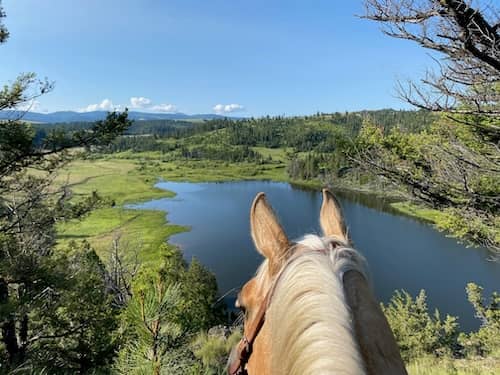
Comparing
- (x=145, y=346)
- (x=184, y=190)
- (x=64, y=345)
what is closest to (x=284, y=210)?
(x=184, y=190)

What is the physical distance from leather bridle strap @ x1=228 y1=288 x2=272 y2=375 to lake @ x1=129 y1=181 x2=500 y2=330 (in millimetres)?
11243

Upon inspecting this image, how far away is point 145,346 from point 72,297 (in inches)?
303

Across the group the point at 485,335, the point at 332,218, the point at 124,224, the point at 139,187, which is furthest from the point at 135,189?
the point at 332,218

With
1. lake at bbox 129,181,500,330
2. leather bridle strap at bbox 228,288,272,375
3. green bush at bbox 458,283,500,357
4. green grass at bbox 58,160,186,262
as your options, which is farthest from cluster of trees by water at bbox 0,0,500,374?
green grass at bbox 58,160,186,262

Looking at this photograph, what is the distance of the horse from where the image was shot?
2.98ft

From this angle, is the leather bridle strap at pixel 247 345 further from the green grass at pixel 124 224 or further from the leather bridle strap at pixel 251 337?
the green grass at pixel 124 224

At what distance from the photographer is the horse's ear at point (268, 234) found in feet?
4.15

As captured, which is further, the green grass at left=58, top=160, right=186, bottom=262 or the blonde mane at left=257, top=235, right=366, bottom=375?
the green grass at left=58, top=160, right=186, bottom=262

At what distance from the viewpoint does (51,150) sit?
7.35 m

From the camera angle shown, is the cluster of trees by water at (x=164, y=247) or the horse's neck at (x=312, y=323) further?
the cluster of trees by water at (x=164, y=247)

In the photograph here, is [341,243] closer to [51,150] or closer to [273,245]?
[273,245]

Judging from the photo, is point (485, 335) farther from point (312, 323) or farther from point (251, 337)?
point (312, 323)

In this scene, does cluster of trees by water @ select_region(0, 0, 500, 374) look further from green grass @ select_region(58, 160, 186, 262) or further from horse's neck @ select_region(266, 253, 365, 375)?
green grass @ select_region(58, 160, 186, 262)

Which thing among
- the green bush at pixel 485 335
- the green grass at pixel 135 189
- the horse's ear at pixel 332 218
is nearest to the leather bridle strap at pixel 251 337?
the horse's ear at pixel 332 218
